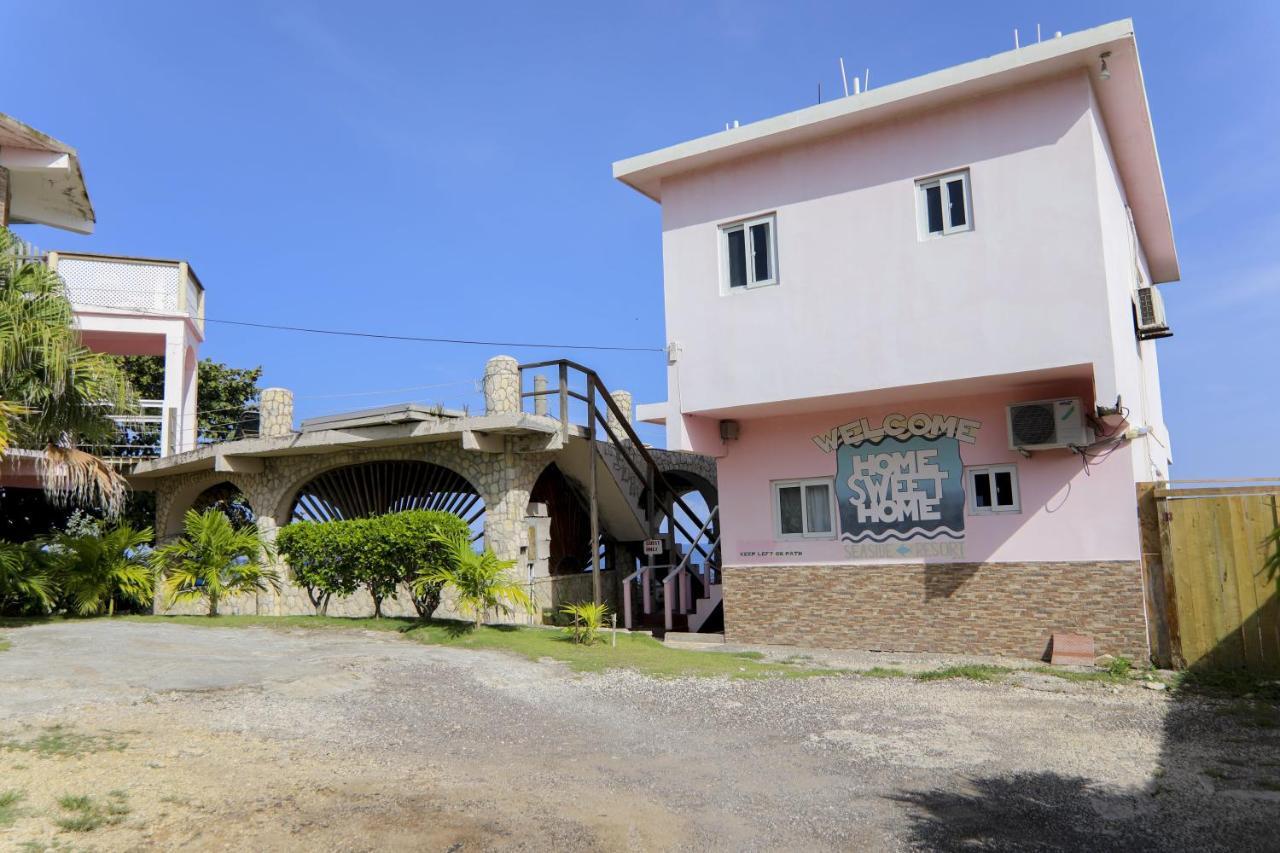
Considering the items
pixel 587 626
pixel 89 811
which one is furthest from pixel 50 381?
pixel 89 811

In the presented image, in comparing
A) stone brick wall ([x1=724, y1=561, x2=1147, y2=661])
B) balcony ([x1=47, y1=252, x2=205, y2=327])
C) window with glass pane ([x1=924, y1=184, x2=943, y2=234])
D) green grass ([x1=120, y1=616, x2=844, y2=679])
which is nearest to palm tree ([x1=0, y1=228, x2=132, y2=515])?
green grass ([x1=120, y1=616, x2=844, y2=679])

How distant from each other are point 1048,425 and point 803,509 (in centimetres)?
345

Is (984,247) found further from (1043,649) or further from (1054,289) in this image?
(1043,649)

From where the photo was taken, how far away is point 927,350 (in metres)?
11.1

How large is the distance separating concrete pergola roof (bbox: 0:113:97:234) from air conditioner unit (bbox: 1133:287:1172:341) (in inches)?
652

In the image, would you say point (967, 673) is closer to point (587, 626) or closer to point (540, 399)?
point (587, 626)

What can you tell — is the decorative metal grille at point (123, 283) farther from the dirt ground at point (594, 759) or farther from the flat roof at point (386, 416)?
the dirt ground at point (594, 759)

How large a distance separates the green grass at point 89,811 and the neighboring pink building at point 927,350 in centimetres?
857

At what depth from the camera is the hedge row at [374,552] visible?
43.0 ft

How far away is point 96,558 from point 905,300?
12894mm

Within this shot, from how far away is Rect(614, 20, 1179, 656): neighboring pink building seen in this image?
1062 cm

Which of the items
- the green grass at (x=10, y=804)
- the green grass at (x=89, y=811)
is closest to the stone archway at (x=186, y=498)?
the green grass at (x=10, y=804)

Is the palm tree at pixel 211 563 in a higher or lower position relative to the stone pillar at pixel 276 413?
lower

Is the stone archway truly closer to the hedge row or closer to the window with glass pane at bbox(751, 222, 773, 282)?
the hedge row
